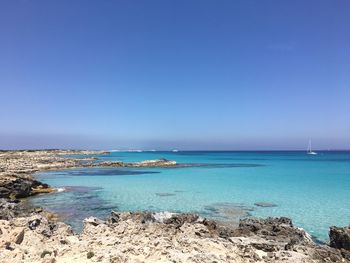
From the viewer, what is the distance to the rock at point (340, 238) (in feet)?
49.3

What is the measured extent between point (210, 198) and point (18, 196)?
19.5m

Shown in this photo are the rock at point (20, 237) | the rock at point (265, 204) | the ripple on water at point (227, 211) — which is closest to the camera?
the rock at point (20, 237)

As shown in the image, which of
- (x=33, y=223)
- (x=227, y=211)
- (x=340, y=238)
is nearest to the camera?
(x=340, y=238)

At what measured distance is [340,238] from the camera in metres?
15.4

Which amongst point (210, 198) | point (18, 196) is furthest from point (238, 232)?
point (18, 196)

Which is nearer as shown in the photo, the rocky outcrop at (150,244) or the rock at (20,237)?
the rocky outcrop at (150,244)

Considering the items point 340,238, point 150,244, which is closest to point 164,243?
point 150,244

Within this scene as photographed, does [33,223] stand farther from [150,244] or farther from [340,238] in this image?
[340,238]

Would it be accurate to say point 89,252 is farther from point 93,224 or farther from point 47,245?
point 93,224

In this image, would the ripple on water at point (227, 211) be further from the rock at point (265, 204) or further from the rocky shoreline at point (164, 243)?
the rocky shoreline at point (164, 243)

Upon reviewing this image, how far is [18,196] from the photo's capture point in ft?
115

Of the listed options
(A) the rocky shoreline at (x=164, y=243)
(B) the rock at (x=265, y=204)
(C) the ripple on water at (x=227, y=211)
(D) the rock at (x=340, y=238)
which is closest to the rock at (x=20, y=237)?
(A) the rocky shoreline at (x=164, y=243)

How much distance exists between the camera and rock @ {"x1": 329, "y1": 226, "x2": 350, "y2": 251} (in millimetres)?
15023

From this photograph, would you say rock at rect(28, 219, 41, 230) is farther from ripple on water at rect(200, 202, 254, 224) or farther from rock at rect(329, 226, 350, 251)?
rock at rect(329, 226, 350, 251)
